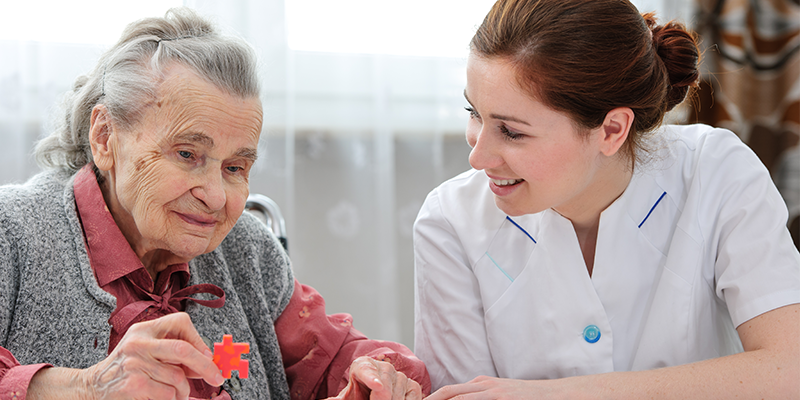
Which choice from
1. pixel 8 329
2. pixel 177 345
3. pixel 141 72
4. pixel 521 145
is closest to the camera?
pixel 177 345

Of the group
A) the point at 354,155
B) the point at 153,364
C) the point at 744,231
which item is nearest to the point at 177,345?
the point at 153,364

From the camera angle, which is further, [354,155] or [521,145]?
[354,155]

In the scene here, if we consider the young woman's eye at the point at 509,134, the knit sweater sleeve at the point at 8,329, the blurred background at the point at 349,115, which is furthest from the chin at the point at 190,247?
the blurred background at the point at 349,115

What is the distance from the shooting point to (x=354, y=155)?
2.19 m

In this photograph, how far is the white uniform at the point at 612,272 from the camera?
1294 mm

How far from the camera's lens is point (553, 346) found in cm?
134

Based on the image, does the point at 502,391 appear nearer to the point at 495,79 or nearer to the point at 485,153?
the point at 485,153

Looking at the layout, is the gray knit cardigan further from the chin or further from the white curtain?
the white curtain

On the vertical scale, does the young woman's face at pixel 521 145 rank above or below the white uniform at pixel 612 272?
above

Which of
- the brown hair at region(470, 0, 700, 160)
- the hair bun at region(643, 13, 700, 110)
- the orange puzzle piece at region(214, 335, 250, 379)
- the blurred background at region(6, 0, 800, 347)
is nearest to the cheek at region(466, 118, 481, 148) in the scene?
the brown hair at region(470, 0, 700, 160)

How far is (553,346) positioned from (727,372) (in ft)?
1.08

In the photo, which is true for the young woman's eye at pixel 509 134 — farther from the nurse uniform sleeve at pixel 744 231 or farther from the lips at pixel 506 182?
the nurse uniform sleeve at pixel 744 231

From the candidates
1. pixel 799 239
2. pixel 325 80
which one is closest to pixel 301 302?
pixel 325 80

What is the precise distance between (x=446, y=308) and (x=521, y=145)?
1.30ft
